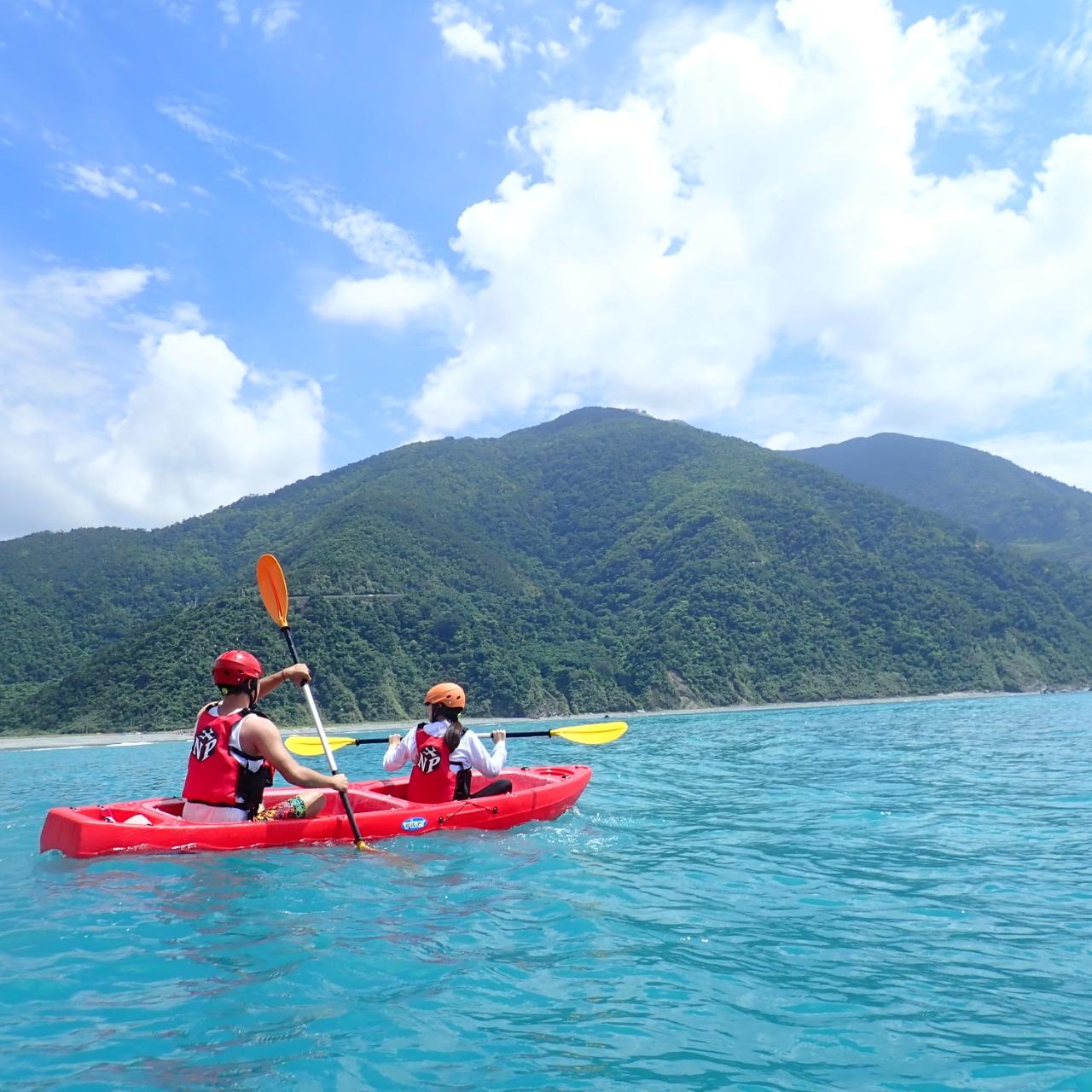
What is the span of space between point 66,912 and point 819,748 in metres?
19.4

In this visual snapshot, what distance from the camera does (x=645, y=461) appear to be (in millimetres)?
128000

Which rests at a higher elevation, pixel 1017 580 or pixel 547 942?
pixel 1017 580

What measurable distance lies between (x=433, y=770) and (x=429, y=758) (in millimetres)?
134

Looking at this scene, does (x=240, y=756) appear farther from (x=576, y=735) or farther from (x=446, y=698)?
(x=576, y=735)

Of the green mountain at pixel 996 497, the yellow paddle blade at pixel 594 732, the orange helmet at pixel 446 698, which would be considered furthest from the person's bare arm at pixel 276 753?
the green mountain at pixel 996 497

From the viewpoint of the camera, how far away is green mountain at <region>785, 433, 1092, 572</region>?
137125mm

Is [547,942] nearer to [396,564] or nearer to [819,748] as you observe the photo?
[819,748]

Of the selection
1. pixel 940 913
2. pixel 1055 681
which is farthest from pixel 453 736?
pixel 1055 681

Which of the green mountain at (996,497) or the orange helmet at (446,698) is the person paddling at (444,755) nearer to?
the orange helmet at (446,698)

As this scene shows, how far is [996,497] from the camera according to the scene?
162500 mm

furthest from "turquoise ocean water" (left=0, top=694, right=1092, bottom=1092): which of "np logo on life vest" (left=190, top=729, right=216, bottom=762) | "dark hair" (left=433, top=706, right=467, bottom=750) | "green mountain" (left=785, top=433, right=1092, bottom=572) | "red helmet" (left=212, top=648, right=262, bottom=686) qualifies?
"green mountain" (left=785, top=433, right=1092, bottom=572)

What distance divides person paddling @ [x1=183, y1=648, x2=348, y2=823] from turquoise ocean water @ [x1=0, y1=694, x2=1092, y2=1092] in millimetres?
485

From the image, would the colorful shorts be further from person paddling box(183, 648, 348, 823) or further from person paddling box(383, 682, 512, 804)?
person paddling box(383, 682, 512, 804)

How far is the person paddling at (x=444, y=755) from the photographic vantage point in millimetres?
9172
